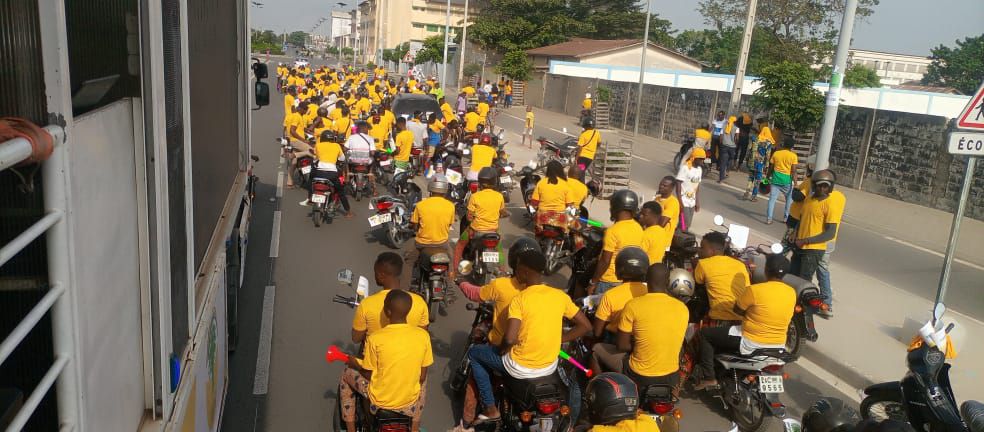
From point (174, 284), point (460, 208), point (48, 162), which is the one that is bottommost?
point (460, 208)

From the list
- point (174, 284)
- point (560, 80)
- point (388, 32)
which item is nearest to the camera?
point (174, 284)

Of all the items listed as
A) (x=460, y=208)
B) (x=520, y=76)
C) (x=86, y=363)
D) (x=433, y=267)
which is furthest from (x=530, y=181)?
A: (x=520, y=76)

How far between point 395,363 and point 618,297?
196 centimetres

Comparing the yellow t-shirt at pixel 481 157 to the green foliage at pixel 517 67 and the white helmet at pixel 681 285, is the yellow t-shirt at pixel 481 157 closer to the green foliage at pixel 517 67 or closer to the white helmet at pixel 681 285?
the white helmet at pixel 681 285

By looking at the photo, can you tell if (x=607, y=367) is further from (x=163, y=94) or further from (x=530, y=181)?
(x=530, y=181)

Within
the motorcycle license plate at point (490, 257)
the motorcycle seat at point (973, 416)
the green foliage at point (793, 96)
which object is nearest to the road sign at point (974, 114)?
the motorcycle seat at point (973, 416)

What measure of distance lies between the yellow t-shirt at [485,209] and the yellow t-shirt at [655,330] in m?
3.56

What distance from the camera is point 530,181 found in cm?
1306

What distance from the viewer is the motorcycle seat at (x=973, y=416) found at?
14.7 feet

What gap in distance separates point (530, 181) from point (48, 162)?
11.6 meters

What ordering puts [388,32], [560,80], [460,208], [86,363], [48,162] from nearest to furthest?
1. [48,162]
2. [86,363]
3. [460,208]
4. [560,80]
5. [388,32]

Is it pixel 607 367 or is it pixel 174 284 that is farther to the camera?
pixel 607 367

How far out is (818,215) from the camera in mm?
8477

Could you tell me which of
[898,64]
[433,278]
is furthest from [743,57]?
[898,64]
